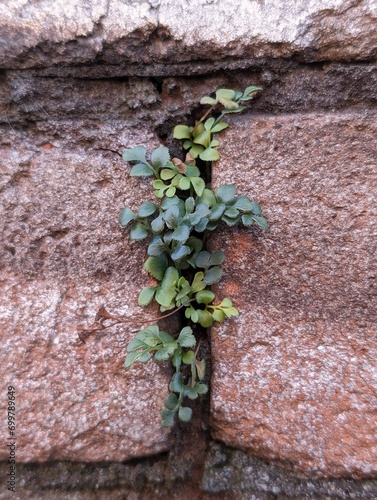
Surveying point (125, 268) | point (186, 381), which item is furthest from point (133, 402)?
point (125, 268)

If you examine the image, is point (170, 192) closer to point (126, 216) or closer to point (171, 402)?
point (126, 216)

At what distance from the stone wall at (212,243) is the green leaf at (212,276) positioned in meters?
0.03

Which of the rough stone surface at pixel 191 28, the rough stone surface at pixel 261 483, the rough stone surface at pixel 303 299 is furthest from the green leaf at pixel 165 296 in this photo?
the rough stone surface at pixel 191 28

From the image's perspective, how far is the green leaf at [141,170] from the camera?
70cm

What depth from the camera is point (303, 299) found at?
703mm

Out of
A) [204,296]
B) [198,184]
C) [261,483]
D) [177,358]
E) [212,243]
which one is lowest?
[261,483]

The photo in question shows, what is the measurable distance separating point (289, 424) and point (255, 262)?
306 millimetres

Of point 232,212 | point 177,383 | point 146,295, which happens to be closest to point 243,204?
point 232,212

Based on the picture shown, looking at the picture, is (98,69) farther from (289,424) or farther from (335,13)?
(289,424)

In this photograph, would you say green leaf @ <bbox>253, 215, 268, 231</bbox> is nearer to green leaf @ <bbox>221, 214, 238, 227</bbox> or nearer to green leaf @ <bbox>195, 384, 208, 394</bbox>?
green leaf @ <bbox>221, 214, 238, 227</bbox>

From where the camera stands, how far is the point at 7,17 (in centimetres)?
66

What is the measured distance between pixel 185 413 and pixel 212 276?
10.1 inches

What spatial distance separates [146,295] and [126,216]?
153mm

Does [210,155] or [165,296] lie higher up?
[210,155]
